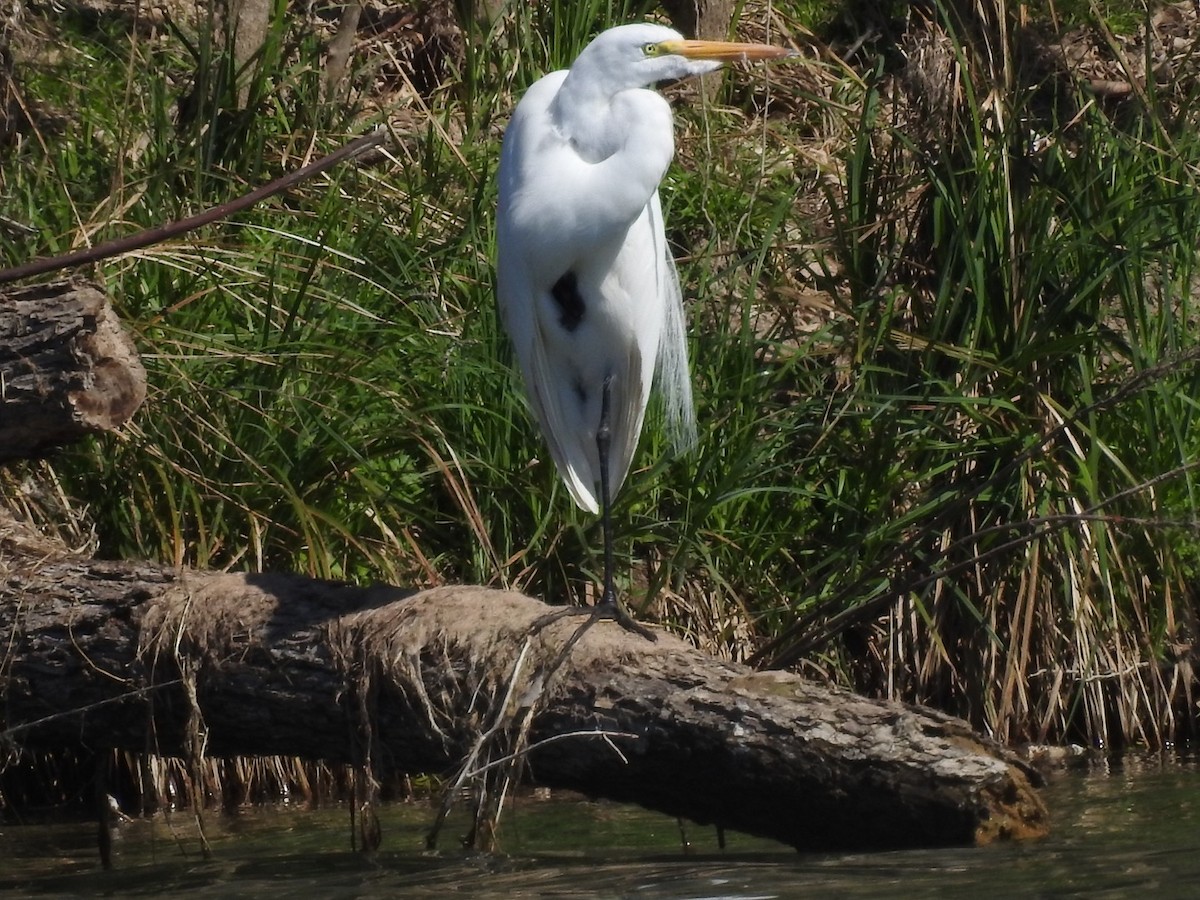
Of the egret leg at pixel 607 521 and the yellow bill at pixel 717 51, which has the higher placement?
the yellow bill at pixel 717 51

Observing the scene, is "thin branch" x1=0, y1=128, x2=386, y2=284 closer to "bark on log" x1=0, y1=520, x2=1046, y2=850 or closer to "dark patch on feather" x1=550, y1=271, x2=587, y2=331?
"bark on log" x1=0, y1=520, x2=1046, y2=850

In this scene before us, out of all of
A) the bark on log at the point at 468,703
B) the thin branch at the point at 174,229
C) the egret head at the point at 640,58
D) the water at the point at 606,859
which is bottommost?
the water at the point at 606,859

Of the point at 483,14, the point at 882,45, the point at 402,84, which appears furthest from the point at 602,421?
the point at 882,45

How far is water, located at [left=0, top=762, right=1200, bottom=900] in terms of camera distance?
2744mm

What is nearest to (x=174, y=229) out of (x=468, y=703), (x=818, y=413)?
(x=468, y=703)

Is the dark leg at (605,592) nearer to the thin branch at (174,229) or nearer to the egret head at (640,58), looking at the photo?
the egret head at (640,58)

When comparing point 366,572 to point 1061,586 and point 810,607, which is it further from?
point 1061,586

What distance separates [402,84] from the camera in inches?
283

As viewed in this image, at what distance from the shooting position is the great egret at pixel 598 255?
12.3 ft

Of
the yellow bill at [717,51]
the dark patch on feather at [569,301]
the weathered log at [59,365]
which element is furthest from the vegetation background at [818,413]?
the weathered log at [59,365]

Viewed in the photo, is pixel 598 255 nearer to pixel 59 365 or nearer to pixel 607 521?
pixel 607 521

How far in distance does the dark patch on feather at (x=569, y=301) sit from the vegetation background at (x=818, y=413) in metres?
0.54

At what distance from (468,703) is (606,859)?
546 mm

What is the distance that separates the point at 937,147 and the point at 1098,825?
2.23m
